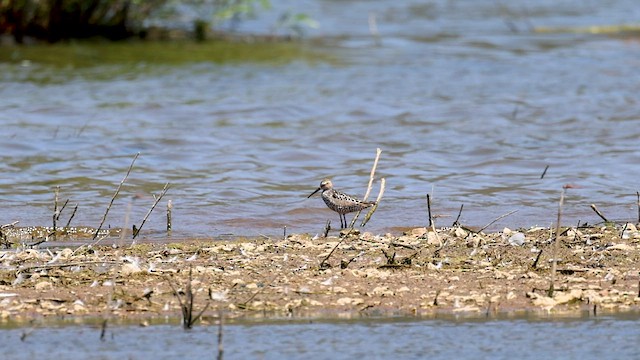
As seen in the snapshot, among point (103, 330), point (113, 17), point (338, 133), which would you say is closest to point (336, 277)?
point (103, 330)

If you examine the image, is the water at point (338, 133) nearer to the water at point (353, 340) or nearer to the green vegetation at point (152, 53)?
the green vegetation at point (152, 53)

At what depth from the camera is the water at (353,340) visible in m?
5.65

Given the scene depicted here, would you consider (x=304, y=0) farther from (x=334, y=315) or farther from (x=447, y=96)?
(x=334, y=315)

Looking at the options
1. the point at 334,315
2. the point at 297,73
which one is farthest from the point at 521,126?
the point at 334,315

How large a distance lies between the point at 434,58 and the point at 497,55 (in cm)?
111

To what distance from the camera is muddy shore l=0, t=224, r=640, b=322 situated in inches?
252

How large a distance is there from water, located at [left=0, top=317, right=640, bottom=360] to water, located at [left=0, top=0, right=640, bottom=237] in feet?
10.0

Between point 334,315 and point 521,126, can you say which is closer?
point 334,315

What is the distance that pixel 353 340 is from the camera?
231 inches

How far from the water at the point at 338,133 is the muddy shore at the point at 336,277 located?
145 centimetres

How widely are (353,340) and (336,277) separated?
3.73 feet

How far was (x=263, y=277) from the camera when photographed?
6.98m

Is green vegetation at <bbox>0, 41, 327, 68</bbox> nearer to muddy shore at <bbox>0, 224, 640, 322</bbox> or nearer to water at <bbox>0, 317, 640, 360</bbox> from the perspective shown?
muddy shore at <bbox>0, 224, 640, 322</bbox>

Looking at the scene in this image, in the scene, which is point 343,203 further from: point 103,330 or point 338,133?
point 338,133
